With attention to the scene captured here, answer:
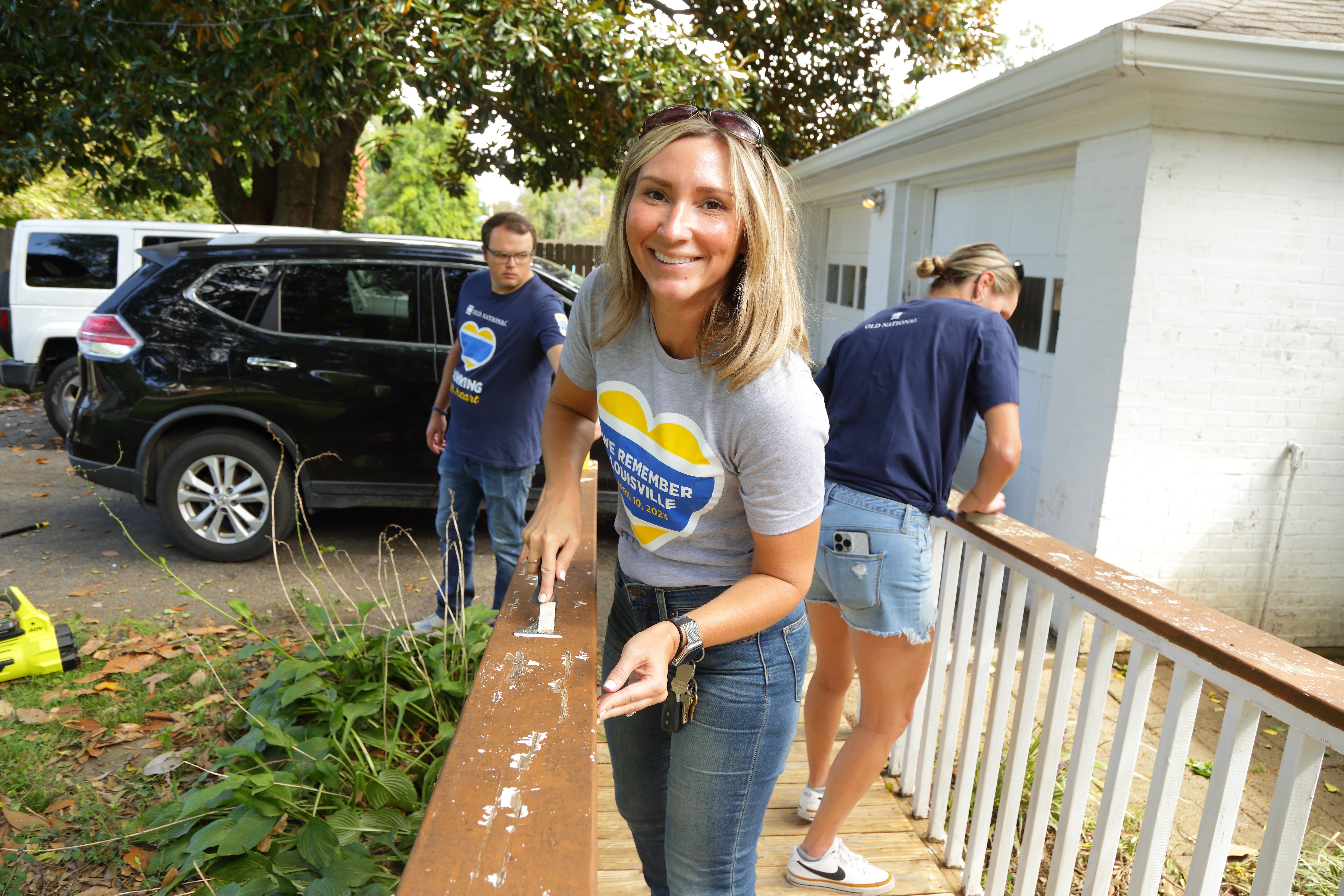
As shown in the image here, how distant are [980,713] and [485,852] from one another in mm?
1967

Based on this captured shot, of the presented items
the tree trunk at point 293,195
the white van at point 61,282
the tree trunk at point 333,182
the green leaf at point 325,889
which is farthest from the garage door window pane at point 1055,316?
A: the tree trunk at point 293,195

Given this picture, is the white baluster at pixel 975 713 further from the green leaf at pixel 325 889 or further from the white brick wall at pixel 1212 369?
the white brick wall at pixel 1212 369

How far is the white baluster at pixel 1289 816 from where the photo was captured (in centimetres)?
150

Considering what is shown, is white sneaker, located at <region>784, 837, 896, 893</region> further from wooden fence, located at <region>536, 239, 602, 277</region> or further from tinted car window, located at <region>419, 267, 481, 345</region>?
wooden fence, located at <region>536, 239, 602, 277</region>

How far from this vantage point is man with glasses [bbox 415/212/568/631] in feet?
13.8

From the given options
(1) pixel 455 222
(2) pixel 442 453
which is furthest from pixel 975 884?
(1) pixel 455 222

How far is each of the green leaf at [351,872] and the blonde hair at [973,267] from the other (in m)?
2.37

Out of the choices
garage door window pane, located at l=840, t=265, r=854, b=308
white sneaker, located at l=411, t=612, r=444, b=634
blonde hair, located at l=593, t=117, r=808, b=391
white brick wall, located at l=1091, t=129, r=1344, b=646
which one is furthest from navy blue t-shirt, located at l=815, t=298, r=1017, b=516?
garage door window pane, located at l=840, t=265, r=854, b=308

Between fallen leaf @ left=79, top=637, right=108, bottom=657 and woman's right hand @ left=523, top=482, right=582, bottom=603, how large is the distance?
361 centimetres

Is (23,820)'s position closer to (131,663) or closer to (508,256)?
(131,663)

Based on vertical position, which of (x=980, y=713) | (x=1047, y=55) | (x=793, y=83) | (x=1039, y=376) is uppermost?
(x=793, y=83)

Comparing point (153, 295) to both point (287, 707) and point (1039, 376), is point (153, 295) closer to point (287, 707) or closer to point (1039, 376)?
point (287, 707)

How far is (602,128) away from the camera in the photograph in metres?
8.94

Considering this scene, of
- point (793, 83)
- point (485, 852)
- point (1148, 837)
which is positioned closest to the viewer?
point (485, 852)
